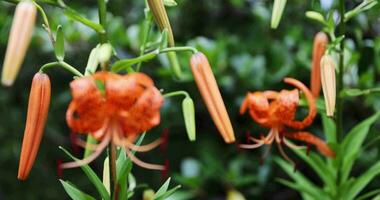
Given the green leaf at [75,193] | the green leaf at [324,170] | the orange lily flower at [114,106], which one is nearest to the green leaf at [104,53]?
the orange lily flower at [114,106]

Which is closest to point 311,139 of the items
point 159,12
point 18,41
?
point 159,12

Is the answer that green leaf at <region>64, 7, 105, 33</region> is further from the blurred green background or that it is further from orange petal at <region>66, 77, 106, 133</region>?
the blurred green background

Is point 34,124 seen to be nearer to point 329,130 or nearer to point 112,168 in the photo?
point 112,168

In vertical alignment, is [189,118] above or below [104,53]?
below

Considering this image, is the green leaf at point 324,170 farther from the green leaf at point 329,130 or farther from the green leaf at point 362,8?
the green leaf at point 362,8

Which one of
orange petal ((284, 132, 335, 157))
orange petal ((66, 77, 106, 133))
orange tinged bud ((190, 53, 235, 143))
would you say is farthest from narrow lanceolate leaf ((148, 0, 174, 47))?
orange petal ((284, 132, 335, 157))

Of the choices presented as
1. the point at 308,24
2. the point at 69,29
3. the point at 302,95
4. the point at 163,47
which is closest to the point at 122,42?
the point at 69,29

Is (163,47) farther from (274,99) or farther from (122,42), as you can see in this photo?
(122,42)
